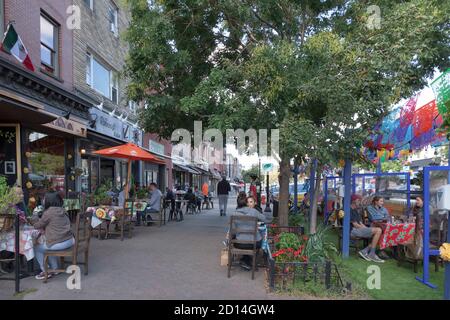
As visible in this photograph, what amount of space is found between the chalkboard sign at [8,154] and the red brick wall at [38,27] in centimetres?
191

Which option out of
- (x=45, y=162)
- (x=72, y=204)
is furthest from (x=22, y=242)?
(x=45, y=162)

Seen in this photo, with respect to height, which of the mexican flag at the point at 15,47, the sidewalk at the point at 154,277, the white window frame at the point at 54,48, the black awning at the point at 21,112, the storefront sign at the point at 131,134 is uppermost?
the white window frame at the point at 54,48

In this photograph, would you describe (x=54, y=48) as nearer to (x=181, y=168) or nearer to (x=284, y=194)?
(x=284, y=194)

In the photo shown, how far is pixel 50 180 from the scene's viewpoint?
1246cm

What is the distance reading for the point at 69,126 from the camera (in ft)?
43.1

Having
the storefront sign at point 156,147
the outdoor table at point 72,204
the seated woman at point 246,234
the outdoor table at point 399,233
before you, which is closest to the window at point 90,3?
the outdoor table at point 72,204

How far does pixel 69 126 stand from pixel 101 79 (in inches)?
204

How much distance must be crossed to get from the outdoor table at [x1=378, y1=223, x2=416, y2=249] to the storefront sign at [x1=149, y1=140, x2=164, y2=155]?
20.3 metres

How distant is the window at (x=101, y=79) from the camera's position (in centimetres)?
1630

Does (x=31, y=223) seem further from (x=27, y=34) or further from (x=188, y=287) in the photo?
(x=27, y=34)

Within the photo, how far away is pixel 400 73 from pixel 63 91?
1016cm

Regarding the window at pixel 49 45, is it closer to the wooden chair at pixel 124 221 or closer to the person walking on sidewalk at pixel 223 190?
the wooden chair at pixel 124 221

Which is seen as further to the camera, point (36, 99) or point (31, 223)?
point (36, 99)

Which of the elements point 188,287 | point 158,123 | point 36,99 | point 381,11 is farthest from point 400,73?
point 36,99
